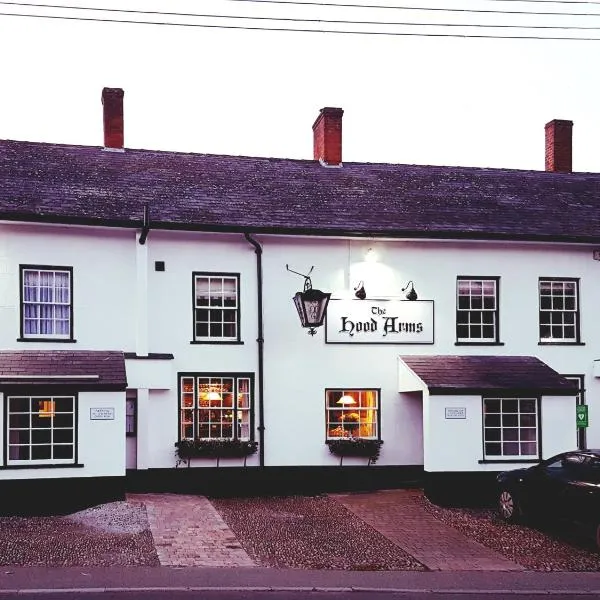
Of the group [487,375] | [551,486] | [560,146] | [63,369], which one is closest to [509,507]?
[551,486]

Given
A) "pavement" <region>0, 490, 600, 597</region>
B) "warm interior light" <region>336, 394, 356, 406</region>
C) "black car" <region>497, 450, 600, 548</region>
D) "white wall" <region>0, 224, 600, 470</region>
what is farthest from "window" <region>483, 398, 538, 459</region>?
"pavement" <region>0, 490, 600, 597</region>

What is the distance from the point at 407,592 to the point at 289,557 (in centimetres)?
253

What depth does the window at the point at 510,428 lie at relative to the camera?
21406 mm

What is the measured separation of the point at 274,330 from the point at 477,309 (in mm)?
5013

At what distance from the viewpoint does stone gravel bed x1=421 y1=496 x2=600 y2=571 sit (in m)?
14.8

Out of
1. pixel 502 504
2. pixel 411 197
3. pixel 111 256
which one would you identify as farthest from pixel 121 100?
pixel 502 504

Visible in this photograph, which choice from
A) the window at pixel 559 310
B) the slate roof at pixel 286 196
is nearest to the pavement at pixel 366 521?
the window at pixel 559 310

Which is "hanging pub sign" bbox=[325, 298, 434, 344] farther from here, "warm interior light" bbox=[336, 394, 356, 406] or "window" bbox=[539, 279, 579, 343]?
"window" bbox=[539, 279, 579, 343]

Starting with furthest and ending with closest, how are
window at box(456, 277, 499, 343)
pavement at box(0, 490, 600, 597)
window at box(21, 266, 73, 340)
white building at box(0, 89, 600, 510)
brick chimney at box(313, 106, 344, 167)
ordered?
brick chimney at box(313, 106, 344, 167)
window at box(456, 277, 499, 343)
window at box(21, 266, 73, 340)
white building at box(0, 89, 600, 510)
pavement at box(0, 490, 600, 597)

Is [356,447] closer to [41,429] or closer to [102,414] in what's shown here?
[102,414]

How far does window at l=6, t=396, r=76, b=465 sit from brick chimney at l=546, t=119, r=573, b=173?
16.8 metres

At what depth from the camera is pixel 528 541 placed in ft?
53.6

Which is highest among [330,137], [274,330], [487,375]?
[330,137]

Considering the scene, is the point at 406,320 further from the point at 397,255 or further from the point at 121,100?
the point at 121,100
